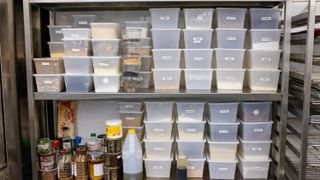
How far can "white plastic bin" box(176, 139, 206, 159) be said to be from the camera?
1.83m

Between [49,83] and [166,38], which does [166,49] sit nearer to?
[166,38]

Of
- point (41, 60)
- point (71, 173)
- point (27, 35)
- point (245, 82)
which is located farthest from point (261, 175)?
point (27, 35)

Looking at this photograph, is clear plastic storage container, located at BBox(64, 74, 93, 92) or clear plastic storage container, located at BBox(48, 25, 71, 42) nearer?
clear plastic storage container, located at BBox(64, 74, 93, 92)

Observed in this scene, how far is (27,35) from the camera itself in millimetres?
1704

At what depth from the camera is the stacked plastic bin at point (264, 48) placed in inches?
68.5

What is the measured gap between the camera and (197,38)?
5.75ft

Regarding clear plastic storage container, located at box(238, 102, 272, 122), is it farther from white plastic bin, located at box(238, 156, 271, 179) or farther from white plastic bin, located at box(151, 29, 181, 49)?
white plastic bin, located at box(151, 29, 181, 49)

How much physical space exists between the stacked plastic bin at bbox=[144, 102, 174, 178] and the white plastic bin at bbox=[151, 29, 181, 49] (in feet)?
1.11

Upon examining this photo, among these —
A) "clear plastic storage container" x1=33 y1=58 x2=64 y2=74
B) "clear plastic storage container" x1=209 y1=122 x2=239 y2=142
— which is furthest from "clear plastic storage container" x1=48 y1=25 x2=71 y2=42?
"clear plastic storage container" x1=209 y1=122 x2=239 y2=142

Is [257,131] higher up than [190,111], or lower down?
lower down

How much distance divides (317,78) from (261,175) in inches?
26.4

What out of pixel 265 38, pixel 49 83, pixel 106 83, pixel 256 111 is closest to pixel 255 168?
pixel 256 111

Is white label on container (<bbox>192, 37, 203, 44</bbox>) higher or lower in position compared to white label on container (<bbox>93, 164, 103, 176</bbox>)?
higher

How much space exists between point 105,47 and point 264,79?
36.6 inches
